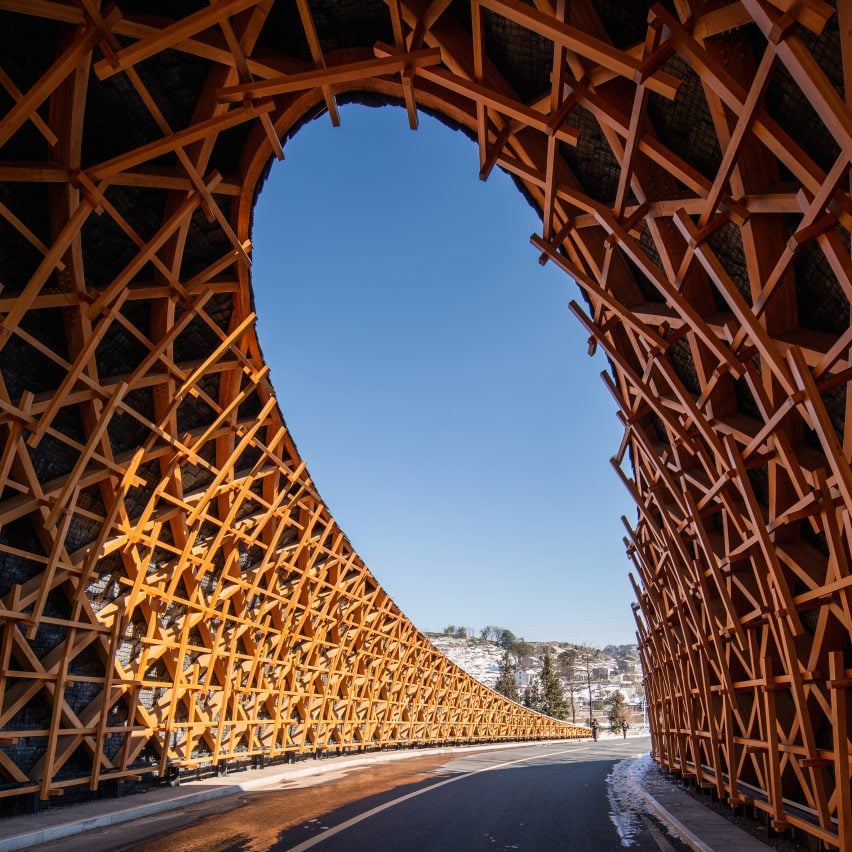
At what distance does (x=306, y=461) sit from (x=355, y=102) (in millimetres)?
9546

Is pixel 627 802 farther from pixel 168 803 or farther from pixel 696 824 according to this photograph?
pixel 168 803

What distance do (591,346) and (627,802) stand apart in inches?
330

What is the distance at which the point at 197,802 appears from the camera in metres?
11.8

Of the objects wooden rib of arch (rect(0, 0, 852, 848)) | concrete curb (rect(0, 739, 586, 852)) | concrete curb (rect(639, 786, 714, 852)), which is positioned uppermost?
wooden rib of arch (rect(0, 0, 852, 848))

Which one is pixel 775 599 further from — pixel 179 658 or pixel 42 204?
pixel 179 658

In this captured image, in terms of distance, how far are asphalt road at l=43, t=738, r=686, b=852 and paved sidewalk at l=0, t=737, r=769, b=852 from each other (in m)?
0.31

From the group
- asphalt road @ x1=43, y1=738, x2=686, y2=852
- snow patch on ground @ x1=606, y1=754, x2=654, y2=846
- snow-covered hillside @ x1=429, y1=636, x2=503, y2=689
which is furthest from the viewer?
snow-covered hillside @ x1=429, y1=636, x2=503, y2=689

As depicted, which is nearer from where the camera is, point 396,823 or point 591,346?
point 396,823

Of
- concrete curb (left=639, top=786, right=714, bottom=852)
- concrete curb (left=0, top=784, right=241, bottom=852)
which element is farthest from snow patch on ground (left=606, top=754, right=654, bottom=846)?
concrete curb (left=0, top=784, right=241, bottom=852)

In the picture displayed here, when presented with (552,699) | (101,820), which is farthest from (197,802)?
(552,699)

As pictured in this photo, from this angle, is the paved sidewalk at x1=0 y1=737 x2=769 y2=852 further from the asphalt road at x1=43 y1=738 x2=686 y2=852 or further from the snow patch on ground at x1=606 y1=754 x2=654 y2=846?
the asphalt road at x1=43 y1=738 x2=686 y2=852

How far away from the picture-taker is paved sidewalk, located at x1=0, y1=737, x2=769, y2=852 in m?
7.61

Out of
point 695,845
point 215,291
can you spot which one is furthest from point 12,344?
point 695,845

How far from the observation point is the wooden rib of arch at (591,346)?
17.9 feet
